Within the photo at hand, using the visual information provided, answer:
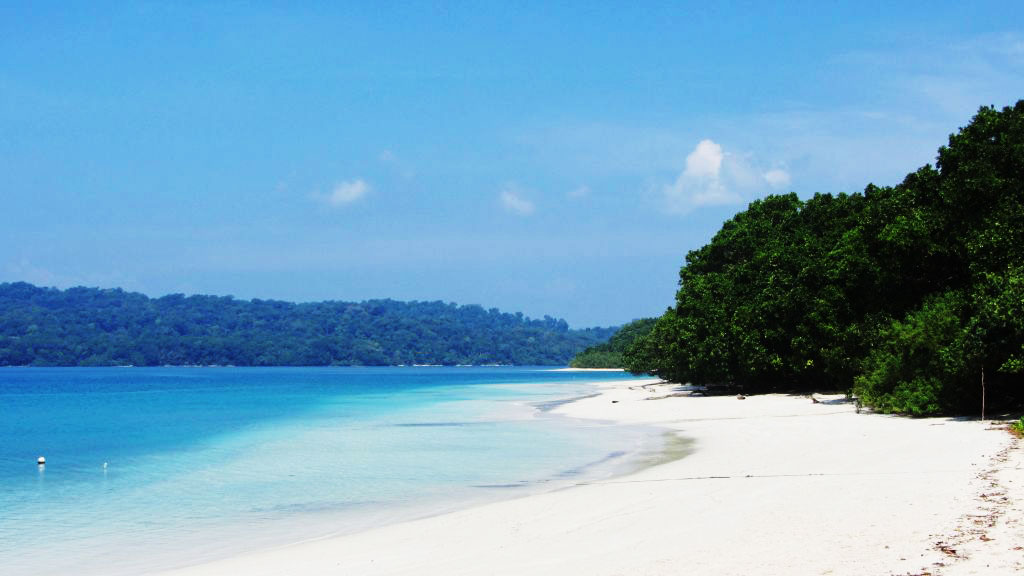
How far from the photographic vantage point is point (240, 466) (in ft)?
92.5

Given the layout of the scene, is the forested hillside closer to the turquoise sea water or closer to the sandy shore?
the sandy shore

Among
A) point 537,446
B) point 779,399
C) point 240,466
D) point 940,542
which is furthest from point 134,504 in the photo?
point 779,399

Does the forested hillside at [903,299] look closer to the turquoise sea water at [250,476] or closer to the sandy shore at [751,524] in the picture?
the sandy shore at [751,524]

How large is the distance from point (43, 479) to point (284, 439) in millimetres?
11795

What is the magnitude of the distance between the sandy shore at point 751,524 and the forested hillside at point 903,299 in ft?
12.1

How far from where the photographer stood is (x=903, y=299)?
3294cm

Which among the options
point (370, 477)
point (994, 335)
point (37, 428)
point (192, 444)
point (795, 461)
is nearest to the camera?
point (795, 461)

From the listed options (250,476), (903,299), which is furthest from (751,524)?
(903,299)

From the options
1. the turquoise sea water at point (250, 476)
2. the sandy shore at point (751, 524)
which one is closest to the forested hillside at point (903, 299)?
the sandy shore at point (751, 524)

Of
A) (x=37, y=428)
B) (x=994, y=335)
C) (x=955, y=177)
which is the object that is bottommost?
(x=37, y=428)

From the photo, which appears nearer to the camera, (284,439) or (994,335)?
(994,335)

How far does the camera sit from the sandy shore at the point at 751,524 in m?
10.4

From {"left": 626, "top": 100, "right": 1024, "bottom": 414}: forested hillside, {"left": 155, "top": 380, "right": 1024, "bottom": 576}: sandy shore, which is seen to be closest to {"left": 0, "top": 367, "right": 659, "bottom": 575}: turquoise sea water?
{"left": 155, "top": 380, "right": 1024, "bottom": 576}: sandy shore

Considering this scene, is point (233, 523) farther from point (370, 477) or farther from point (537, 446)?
point (537, 446)
